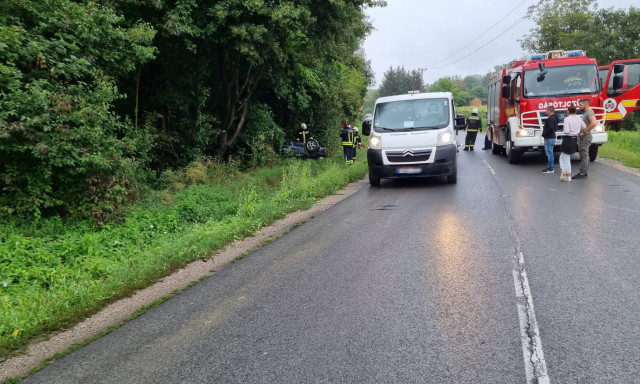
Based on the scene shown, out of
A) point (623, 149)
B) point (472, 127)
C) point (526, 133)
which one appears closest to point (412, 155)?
point (526, 133)

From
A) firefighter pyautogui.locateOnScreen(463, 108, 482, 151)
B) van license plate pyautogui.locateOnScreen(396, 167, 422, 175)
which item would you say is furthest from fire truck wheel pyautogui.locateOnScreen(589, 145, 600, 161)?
van license plate pyautogui.locateOnScreen(396, 167, 422, 175)

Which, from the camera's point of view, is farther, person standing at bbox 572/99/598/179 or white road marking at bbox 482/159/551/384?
person standing at bbox 572/99/598/179

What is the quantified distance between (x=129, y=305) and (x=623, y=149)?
812 inches

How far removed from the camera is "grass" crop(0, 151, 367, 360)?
15.8 feet

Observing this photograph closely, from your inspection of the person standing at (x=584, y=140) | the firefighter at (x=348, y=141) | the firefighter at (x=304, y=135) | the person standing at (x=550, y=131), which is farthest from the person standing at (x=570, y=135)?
the firefighter at (x=304, y=135)

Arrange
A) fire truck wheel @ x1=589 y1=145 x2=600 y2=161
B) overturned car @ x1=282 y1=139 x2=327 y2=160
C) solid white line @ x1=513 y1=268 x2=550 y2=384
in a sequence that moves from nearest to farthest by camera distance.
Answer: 1. solid white line @ x1=513 y1=268 x2=550 y2=384
2. fire truck wheel @ x1=589 y1=145 x2=600 y2=161
3. overturned car @ x1=282 y1=139 x2=327 y2=160

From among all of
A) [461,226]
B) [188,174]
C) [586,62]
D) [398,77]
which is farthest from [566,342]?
[398,77]

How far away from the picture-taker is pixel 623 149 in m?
19.7

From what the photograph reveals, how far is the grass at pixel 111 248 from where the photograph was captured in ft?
15.8

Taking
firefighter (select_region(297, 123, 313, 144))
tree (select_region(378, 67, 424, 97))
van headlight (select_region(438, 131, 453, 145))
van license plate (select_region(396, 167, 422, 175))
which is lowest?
van license plate (select_region(396, 167, 422, 175))

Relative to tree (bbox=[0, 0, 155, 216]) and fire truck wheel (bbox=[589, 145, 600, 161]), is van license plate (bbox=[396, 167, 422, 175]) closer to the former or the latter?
tree (bbox=[0, 0, 155, 216])

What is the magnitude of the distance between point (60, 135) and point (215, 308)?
15.4 ft

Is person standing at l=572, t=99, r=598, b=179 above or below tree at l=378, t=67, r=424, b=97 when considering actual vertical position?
below

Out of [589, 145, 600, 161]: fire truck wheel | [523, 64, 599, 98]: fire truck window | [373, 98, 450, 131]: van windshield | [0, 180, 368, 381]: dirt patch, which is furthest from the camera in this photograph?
[589, 145, 600, 161]: fire truck wheel
